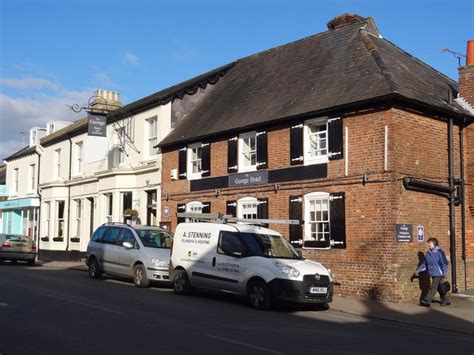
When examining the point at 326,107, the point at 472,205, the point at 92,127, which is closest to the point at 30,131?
the point at 92,127

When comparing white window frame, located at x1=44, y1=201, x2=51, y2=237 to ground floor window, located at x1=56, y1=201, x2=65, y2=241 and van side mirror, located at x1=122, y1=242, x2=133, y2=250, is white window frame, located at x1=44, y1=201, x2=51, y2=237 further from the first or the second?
van side mirror, located at x1=122, y1=242, x2=133, y2=250

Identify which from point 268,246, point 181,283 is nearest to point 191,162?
point 181,283

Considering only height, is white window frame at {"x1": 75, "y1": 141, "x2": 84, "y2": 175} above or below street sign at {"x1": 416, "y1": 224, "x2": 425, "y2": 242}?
above

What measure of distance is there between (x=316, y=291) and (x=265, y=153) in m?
7.16

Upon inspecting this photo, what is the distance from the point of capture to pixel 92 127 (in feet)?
83.5

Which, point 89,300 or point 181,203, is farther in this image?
point 181,203

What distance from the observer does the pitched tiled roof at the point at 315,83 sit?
638 inches

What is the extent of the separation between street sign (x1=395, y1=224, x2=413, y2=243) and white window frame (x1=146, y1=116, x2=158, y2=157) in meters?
12.5

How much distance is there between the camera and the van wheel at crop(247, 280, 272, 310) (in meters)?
12.2

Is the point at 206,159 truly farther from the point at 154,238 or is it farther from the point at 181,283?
the point at 181,283

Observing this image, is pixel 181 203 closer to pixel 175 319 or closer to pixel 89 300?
pixel 89 300

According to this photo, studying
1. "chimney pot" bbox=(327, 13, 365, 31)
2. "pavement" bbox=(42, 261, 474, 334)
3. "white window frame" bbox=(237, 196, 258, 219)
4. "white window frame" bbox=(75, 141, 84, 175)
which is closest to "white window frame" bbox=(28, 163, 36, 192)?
"white window frame" bbox=(75, 141, 84, 175)

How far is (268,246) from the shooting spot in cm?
1320

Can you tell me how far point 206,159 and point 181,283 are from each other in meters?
7.18
